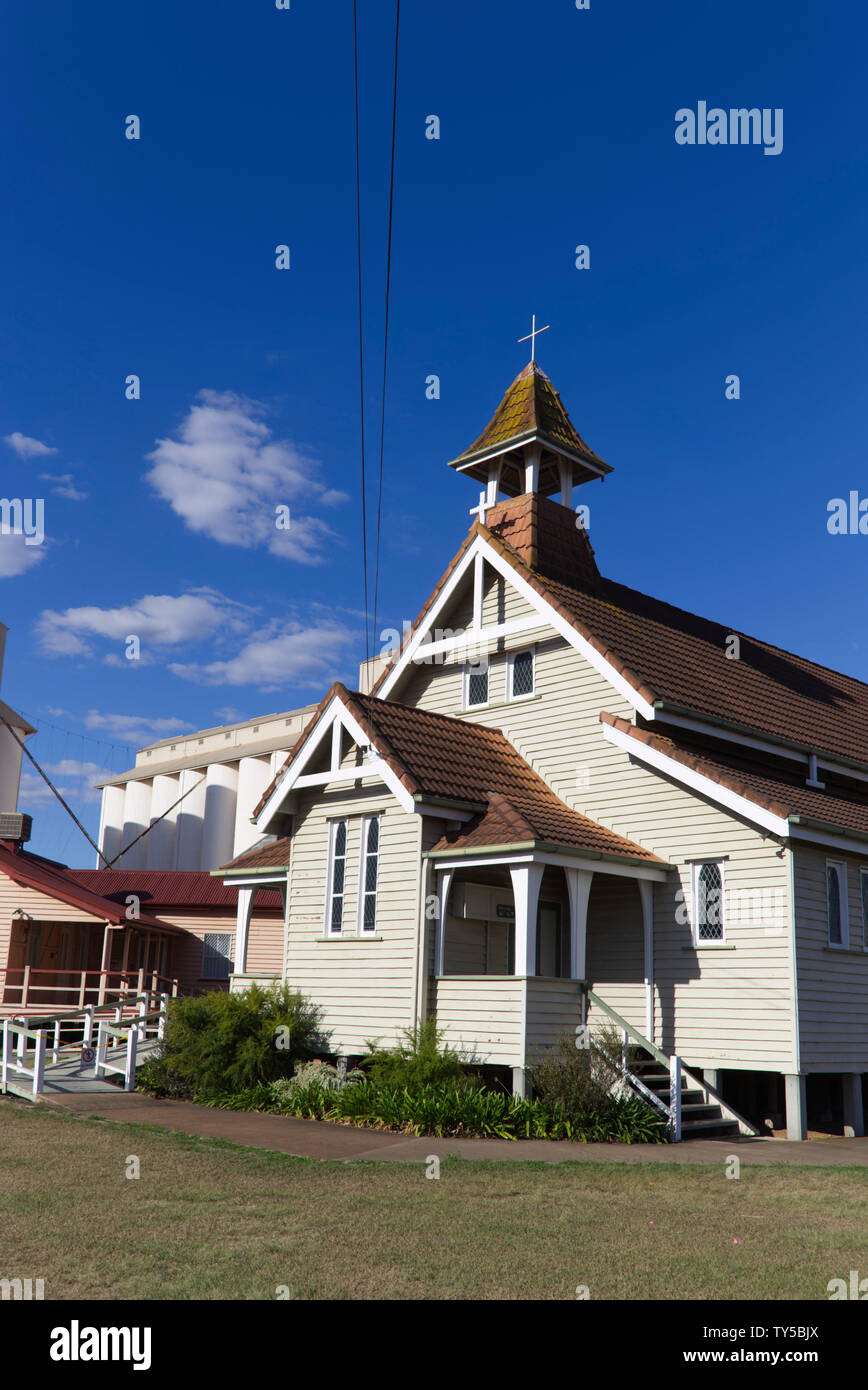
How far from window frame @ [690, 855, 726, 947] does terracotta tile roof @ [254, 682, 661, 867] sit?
68 centimetres

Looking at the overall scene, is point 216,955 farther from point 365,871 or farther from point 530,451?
point 530,451

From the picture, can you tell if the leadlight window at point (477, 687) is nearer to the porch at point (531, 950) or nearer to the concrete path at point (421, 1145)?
the porch at point (531, 950)

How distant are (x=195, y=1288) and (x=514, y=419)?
20366 millimetres

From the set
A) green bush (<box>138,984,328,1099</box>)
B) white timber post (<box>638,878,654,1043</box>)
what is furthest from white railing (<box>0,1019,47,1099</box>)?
white timber post (<box>638,878,654,1043</box>)

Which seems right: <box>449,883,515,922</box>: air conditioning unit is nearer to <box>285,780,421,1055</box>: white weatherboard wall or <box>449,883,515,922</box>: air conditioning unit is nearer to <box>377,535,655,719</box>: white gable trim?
<box>285,780,421,1055</box>: white weatherboard wall

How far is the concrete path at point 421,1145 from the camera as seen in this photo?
1280 cm

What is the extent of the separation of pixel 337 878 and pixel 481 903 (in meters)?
2.68

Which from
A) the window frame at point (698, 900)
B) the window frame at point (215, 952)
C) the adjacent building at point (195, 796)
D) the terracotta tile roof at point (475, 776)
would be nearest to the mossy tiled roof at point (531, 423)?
the terracotta tile roof at point (475, 776)

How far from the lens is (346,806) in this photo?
19609 millimetres

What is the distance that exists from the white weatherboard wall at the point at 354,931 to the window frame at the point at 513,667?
11.9 ft

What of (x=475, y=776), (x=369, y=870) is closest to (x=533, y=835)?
(x=475, y=776)
